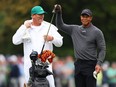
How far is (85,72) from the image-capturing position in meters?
15.7

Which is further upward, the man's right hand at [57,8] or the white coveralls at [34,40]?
the man's right hand at [57,8]

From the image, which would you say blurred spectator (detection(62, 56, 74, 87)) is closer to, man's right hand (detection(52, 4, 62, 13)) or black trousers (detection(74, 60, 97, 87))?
black trousers (detection(74, 60, 97, 87))

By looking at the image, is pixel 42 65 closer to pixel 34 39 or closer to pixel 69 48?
pixel 34 39

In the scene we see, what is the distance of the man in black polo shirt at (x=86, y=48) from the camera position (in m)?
15.5

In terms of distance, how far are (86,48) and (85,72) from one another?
0.48 metres

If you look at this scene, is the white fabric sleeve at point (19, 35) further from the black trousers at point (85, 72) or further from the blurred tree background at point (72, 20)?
the blurred tree background at point (72, 20)

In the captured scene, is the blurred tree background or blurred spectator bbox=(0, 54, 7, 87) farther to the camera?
the blurred tree background

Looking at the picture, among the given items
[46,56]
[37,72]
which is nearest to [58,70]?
[46,56]

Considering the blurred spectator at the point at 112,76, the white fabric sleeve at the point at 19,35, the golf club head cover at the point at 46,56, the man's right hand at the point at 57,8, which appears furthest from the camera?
the blurred spectator at the point at 112,76

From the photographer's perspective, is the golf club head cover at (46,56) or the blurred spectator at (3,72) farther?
the blurred spectator at (3,72)

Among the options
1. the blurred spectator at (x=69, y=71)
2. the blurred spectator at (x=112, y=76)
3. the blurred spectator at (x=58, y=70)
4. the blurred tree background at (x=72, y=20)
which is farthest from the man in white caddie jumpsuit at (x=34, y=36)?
the blurred tree background at (x=72, y=20)

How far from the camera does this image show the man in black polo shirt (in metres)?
15.5

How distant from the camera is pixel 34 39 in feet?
51.9

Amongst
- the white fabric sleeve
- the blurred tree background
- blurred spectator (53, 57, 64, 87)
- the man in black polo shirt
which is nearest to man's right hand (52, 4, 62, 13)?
the man in black polo shirt
